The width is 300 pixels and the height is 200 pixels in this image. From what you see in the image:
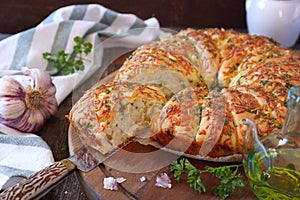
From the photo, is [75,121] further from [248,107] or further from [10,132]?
[248,107]

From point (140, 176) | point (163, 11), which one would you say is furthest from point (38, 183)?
point (163, 11)

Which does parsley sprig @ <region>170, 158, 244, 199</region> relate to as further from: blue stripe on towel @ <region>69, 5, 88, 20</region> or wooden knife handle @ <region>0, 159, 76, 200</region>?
blue stripe on towel @ <region>69, 5, 88, 20</region>

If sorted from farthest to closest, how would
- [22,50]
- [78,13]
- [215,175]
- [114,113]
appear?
[78,13]
[22,50]
[114,113]
[215,175]

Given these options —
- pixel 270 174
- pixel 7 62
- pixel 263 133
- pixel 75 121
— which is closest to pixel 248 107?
pixel 263 133

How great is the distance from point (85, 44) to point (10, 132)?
0.90 m

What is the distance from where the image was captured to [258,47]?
268cm

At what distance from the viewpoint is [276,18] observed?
10.5 feet

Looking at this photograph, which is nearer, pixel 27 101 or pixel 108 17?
pixel 27 101

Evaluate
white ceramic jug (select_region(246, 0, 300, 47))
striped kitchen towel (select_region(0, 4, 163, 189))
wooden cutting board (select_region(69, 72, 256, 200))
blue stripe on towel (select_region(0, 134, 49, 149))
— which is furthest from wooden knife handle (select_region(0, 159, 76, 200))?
white ceramic jug (select_region(246, 0, 300, 47))

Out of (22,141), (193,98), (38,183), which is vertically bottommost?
(22,141)

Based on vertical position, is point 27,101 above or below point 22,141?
above

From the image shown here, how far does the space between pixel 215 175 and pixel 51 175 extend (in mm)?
687

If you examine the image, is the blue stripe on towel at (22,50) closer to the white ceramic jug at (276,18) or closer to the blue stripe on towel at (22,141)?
the blue stripe on towel at (22,141)

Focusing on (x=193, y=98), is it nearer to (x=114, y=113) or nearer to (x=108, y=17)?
(x=114, y=113)
